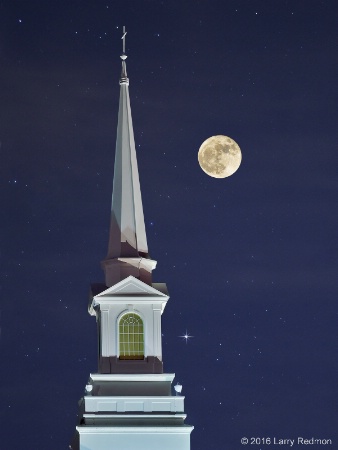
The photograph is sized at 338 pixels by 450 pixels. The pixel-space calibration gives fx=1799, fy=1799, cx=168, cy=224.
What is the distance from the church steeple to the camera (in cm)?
6519

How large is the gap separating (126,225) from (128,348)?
4.55m

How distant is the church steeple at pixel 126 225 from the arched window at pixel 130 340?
1669 millimetres

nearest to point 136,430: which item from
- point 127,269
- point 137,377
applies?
point 137,377

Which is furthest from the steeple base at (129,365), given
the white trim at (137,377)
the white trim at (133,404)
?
the white trim at (133,404)

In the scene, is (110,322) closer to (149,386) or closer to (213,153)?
(149,386)

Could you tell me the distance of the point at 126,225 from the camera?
65.6 meters

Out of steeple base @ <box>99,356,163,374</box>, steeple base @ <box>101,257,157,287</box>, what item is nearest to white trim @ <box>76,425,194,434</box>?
steeple base @ <box>99,356,163,374</box>

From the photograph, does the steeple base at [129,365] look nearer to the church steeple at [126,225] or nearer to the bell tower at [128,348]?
the bell tower at [128,348]

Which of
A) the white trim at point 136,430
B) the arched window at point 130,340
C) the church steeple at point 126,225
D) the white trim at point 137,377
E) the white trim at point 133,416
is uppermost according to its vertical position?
the church steeple at point 126,225

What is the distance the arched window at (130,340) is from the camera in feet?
211

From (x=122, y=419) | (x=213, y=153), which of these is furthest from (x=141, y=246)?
(x=213, y=153)

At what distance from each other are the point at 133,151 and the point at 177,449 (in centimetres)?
1147

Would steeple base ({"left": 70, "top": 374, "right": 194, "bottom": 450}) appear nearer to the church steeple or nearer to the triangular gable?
the triangular gable

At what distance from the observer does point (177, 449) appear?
205ft
